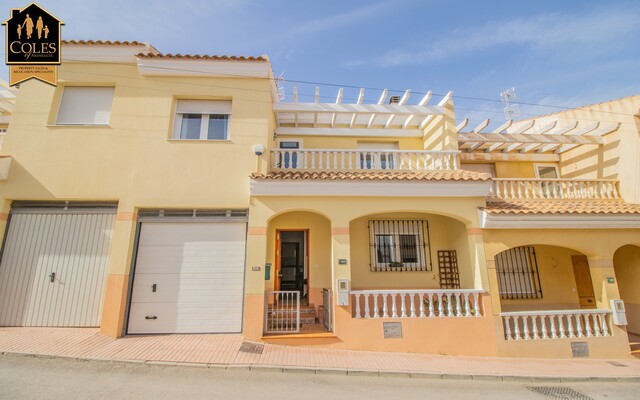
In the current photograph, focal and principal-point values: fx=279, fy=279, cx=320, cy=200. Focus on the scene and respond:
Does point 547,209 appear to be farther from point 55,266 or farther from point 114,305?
point 55,266

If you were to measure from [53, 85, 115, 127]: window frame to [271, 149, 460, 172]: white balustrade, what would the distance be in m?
5.10

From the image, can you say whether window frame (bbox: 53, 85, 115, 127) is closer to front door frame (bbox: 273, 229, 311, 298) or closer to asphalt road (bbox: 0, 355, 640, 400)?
asphalt road (bbox: 0, 355, 640, 400)

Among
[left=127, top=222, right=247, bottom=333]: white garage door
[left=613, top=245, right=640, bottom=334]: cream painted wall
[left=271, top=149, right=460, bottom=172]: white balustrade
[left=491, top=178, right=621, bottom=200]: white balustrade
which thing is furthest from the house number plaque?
[left=613, top=245, right=640, bottom=334]: cream painted wall

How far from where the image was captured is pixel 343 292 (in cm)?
703

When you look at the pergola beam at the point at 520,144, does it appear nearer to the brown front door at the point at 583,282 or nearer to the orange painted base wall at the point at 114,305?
the brown front door at the point at 583,282

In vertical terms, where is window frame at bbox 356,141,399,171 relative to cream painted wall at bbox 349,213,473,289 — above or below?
above

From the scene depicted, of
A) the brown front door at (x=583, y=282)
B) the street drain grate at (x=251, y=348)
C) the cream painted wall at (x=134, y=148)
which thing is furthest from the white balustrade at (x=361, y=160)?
the brown front door at (x=583, y=282)

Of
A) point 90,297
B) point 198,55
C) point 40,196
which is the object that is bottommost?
point 90,297

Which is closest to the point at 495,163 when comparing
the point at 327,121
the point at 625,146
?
the point at 625,146

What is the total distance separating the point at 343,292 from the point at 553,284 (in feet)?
25.9

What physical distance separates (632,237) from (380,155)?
7.39m

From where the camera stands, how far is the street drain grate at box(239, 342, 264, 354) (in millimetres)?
6348

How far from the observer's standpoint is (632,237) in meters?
7.87

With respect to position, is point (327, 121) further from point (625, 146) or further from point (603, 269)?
point (625, 146)
